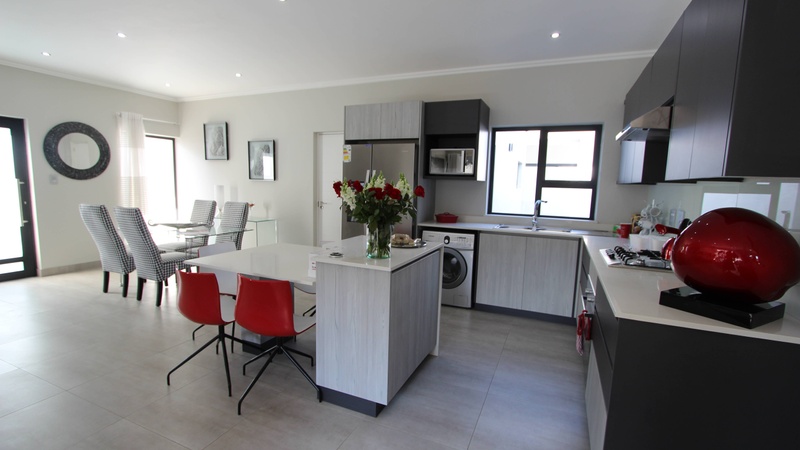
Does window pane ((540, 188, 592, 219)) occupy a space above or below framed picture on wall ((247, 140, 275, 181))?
below

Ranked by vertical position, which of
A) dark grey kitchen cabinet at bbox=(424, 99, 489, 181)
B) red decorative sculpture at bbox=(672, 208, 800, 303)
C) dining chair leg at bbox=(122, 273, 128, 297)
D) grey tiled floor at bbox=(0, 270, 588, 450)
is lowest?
grey tiled floor at bbox=(0, 270, 588, 450)

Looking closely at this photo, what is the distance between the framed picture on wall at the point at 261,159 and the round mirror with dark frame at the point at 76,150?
211 centimetres

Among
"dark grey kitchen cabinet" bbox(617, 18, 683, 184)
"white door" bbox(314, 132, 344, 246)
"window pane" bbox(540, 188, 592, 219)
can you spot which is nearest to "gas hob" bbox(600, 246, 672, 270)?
"dark grey kitchen cabinet" bbox(617, 18, 683, 184)

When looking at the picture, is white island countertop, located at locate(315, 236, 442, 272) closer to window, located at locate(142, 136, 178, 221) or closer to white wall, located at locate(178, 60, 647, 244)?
white wall, located at locate(178, 60, 647, 244)

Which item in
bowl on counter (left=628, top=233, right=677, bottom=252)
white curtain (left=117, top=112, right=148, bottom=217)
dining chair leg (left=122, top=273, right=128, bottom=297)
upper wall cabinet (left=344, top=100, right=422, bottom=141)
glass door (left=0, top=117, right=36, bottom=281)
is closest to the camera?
bowl on counter (left=628, top=233, right=677, bottom=252)

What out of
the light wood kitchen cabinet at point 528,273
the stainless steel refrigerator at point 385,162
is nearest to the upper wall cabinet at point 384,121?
the stainless steel refrigerator at point 385,162

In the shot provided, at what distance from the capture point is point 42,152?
16.0 feet

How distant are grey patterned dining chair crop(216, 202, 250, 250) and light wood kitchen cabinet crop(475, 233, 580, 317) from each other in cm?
332

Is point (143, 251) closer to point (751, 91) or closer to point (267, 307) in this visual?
point (267, 307)

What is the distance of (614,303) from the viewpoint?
144 cm

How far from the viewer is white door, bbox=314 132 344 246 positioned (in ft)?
17.5

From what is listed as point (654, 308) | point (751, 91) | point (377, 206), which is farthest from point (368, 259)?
point (751, 91)

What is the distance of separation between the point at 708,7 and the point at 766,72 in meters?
0.59

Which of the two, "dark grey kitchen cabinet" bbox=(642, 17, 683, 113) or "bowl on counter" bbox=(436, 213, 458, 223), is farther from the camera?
"bowl on counter" bbox=(436, 213, 458, 223)
